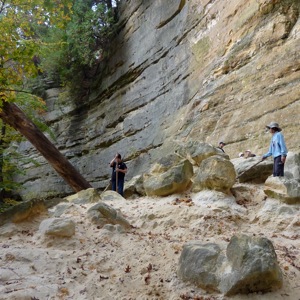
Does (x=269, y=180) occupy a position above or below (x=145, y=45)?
below

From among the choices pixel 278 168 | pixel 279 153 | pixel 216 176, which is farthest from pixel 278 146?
pixel 216 176

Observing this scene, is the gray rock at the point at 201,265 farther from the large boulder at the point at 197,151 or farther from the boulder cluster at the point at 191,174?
the large boulder at the point at 197,151

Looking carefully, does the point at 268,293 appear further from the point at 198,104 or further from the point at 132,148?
the point at 132,148

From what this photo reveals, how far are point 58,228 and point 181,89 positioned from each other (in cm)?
865

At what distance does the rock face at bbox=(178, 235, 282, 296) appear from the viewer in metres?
3.25

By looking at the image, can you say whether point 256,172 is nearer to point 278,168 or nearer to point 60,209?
point 278,168

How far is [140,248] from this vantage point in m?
4.43

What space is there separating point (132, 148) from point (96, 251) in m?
9.58

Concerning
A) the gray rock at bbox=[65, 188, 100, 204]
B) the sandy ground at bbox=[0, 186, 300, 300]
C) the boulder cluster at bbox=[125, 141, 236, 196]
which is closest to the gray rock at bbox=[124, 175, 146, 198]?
the boulder cluster at bbox=[125, 141, 236, 196]

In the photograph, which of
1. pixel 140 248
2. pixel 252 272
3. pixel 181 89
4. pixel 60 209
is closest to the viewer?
pixel 252 272

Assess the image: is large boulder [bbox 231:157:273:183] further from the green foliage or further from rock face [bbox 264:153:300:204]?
the green foliage

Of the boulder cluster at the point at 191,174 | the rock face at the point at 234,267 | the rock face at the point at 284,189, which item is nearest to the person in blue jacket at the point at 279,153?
the rock face at the point at 284,189

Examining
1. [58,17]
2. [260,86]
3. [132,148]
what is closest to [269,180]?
[260,86]

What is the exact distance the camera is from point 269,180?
19.1ft
